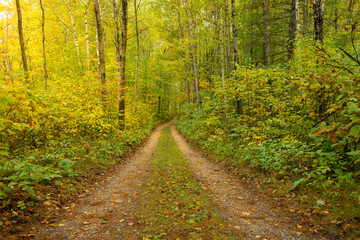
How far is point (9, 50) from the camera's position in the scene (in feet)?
64.4

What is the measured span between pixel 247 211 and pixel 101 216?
3562 mm

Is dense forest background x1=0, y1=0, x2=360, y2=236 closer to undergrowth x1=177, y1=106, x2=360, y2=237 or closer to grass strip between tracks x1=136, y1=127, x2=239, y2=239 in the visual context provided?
undergrowth x1=177, y1=106, x2=360, y2=237

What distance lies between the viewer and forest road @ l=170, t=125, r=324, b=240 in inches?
137

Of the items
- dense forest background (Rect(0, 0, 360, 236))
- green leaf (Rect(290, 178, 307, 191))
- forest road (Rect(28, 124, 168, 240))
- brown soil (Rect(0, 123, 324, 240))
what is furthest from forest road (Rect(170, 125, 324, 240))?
forest road (Rect(28, 124, 168, 240))

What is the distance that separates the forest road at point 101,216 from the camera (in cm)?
320

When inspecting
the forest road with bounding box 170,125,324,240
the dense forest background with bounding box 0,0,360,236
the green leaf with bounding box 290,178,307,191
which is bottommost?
the forest road with bounding box 170,125,324,240

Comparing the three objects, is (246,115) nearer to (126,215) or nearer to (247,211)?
(247,211)

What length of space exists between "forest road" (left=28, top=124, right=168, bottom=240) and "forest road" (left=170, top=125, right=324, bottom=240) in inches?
89.0

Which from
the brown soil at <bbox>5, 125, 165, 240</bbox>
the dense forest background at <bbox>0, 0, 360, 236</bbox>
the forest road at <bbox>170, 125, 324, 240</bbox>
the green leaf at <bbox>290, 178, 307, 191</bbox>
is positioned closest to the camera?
the brown soil at <bbox>5, 125, 165, 240</bbox>

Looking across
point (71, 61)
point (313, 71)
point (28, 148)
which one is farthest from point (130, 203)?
point (71, 61)

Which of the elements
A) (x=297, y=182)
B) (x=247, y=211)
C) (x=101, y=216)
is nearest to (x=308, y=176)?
Answer: (x=297, y=182)

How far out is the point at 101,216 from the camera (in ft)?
12.7

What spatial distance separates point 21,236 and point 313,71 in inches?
320

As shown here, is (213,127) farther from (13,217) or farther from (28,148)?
(13,217)
